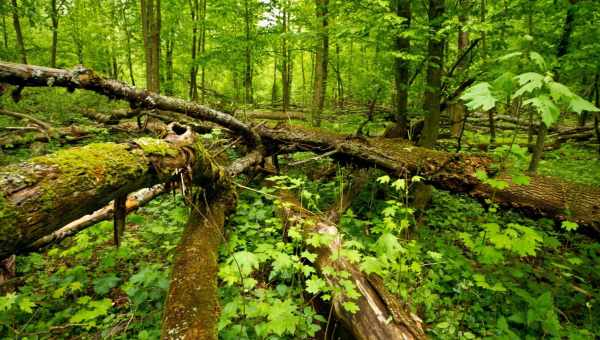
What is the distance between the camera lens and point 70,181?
5.92 feet

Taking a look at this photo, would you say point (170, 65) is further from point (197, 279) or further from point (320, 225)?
point (197, 279)

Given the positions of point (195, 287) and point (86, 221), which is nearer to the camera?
point (195, 287)

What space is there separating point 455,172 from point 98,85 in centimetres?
472

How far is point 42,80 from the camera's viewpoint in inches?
118

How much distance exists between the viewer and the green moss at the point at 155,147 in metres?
2.42

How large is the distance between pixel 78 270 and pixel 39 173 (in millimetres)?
2151

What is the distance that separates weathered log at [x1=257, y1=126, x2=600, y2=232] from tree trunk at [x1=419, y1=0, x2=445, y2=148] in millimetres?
524

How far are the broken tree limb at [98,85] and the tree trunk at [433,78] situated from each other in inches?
125

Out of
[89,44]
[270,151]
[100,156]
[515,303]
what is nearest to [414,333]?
[515,303]

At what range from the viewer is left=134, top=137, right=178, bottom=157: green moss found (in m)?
2.42

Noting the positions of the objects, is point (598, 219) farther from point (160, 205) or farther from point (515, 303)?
point (160, 205)

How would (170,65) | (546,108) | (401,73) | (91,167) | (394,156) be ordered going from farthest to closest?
(170,65) → (401,73) → (394,156) → (91,167) → (546,108)

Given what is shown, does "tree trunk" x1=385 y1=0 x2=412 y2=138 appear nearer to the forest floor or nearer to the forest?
the forest

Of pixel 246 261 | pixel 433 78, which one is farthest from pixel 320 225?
pixel 433 78
